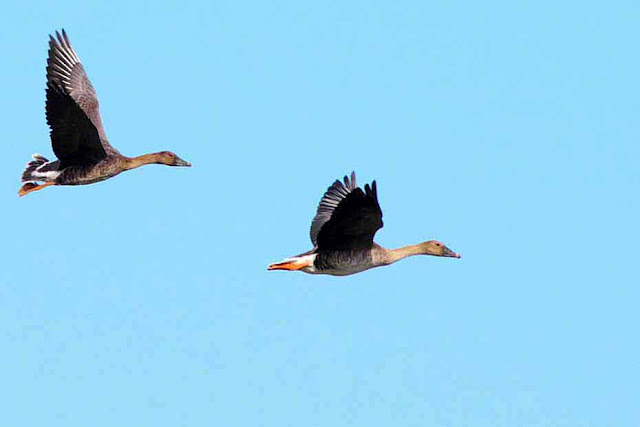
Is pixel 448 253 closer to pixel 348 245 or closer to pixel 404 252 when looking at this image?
pixel 404 252

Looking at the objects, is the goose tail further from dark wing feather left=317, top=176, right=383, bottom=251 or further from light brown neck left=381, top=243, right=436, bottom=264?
light brown neck left=381, top=243, right=436, bottom=264

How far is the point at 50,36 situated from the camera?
27016 mm

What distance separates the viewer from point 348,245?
2306 cm

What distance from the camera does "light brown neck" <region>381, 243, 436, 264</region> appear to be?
23802 millimetres

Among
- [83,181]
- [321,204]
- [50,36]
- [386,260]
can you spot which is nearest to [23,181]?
[83,181]

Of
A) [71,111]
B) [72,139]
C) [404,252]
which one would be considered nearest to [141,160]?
[72,139]

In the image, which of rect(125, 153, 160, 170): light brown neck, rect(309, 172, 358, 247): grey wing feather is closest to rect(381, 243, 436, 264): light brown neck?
rect(309, 172, 358, 247): grey wing feather

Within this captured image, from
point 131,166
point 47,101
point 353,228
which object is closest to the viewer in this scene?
point 353,228

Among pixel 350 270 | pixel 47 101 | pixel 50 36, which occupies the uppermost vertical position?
pixel 50 36

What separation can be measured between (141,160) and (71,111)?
2.52 meters

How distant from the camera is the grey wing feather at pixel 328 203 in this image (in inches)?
978

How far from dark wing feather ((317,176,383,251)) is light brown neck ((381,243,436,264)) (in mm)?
653

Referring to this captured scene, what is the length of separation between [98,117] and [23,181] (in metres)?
2.41

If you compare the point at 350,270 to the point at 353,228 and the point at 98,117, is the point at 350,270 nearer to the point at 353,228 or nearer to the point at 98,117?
the point at 353,228
